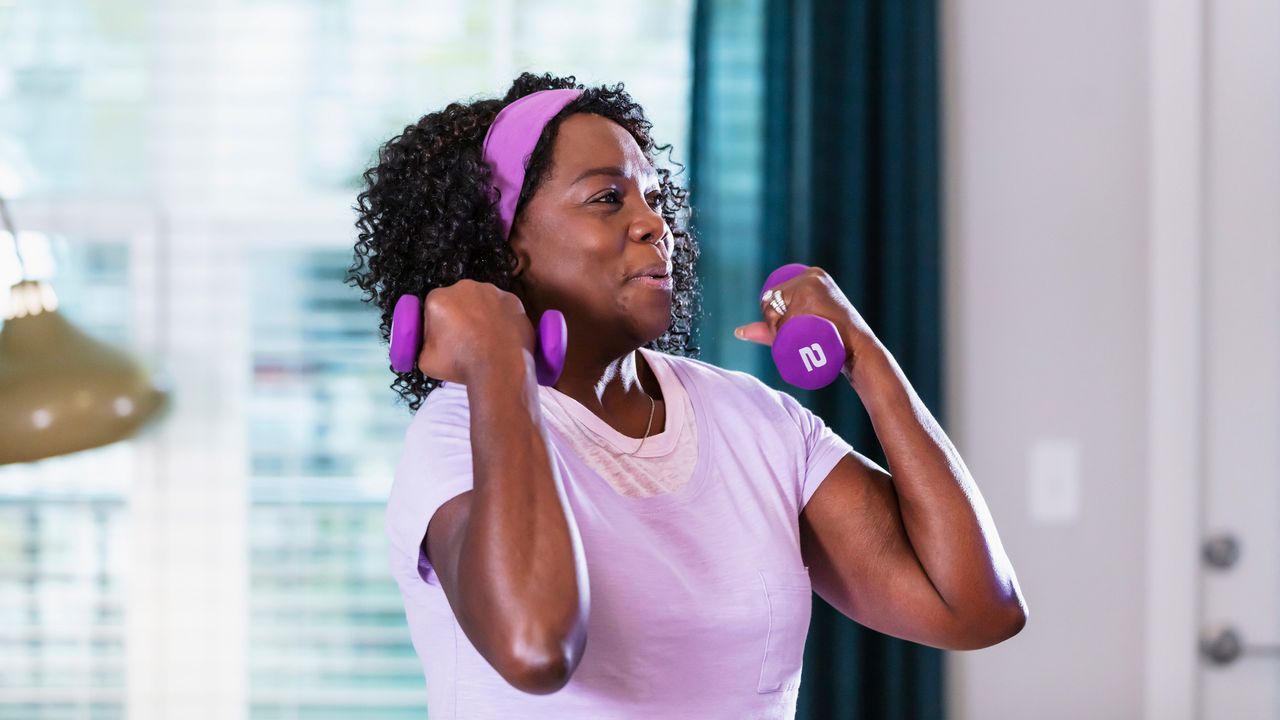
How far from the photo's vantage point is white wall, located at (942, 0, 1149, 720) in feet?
7.39

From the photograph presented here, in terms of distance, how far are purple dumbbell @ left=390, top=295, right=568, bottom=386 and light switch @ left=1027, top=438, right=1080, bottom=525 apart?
1.43m

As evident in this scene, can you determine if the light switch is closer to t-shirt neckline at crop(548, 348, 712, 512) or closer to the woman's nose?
t-shirt neckline at crop(548, 348, 712, 512)

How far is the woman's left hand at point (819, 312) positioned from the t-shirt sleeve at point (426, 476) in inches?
13.5

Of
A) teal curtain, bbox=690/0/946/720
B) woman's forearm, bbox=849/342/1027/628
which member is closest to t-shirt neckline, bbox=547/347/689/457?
woman's forearm, bbox=849/342/1027/628

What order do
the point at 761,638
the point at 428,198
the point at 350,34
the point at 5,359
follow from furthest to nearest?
1. the point at 350,34
2. the point at 5,359
3. the point at 428,198
4. the point at 761,638

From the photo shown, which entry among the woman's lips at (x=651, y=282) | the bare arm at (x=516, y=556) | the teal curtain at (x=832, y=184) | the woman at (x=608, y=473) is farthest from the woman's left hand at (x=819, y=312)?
the teal curtain at (x=832, y=184)

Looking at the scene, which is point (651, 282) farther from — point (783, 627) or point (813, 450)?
point (783, 627)

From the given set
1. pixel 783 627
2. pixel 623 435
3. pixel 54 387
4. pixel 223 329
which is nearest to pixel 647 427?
pixel 623 435

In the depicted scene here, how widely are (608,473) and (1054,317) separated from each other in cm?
139

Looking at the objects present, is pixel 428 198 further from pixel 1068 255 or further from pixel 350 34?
pixel 1068 255

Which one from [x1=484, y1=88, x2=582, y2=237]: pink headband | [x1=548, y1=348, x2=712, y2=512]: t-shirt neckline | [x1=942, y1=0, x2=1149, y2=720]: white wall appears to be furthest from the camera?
[x1=942, y1=0, x2=1149, y2=720]: white wall

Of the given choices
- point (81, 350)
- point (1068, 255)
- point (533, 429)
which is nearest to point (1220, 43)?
point (1068, 255)

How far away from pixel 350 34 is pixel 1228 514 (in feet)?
6.43

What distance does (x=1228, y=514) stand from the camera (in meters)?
2.17
